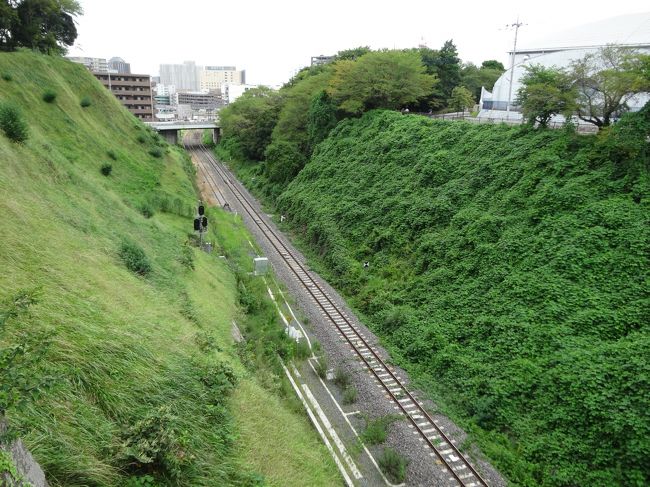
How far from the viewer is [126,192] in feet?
92.5

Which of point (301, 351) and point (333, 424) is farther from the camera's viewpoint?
point (301, 351)

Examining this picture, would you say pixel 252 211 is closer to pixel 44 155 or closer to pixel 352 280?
pixel 352 280

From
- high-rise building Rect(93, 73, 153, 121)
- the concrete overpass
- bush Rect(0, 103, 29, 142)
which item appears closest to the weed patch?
bush Rect(0, 103, 29, 142)

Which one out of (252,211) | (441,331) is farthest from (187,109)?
(441,331)

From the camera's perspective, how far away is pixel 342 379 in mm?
16500

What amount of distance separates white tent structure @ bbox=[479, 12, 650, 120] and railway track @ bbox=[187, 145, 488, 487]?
22.8 m

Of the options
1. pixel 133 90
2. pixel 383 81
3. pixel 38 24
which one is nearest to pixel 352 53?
pixel 383 81

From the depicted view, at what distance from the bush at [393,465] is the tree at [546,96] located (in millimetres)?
18904

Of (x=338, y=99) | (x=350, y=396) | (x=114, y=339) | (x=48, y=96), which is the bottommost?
(x=350, y=396)

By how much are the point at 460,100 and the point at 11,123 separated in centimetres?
4245

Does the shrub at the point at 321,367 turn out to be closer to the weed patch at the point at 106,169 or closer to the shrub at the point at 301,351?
the shrub at the point at 301,351

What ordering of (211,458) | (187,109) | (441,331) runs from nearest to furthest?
(211,458)
(441,331)
(187,109)

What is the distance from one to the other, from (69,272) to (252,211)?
2921cm

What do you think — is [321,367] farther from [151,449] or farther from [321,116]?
[321,116]
